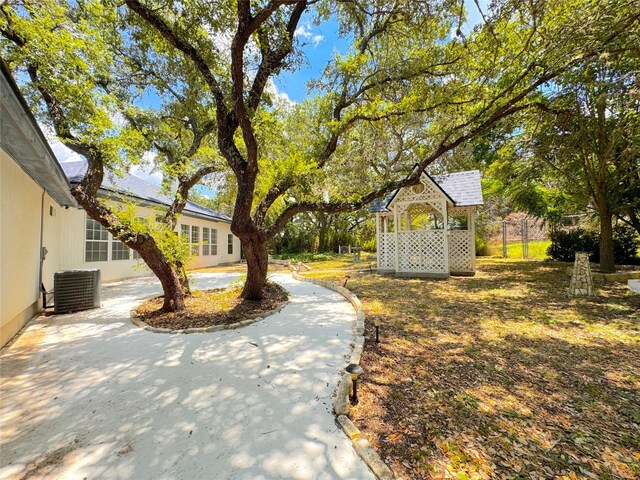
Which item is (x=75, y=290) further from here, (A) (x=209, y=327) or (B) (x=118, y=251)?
(B) (x=118, y=251)

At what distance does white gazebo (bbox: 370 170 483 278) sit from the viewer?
962cm

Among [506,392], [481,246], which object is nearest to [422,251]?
[506,392]

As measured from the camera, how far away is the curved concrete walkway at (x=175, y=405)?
1.88 metres

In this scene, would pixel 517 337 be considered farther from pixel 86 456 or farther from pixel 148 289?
pixel 148 289

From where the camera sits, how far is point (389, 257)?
11.2 m

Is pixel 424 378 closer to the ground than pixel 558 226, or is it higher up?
closer to the ground

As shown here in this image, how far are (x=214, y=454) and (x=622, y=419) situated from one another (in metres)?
3.41

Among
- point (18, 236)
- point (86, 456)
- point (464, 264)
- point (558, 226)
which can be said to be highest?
point (558, 226)

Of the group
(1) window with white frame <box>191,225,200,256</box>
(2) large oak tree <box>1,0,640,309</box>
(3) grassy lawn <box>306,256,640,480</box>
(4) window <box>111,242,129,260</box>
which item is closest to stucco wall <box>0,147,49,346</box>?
(2) large oak tree <box>1,0,640,309</box>

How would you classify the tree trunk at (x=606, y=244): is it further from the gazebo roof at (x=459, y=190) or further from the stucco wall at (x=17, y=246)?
the stucco wall at (x=17, y=246)

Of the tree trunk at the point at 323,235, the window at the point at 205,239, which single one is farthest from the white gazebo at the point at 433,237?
the tree trunk at the point at 323,235

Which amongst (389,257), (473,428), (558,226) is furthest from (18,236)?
(558,226)

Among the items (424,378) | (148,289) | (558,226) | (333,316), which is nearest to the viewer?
(424,378)

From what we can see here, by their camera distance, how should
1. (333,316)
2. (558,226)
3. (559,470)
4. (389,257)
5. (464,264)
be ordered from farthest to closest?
(558,226)
(389,257)
(464,264)
(333,316)
(559,470)
